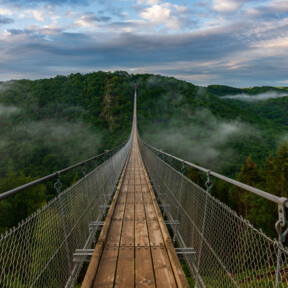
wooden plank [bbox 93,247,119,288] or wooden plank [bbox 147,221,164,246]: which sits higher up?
wooden plank [bbox 93,247,119,288]

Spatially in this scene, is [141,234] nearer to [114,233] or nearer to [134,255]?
[114,233]

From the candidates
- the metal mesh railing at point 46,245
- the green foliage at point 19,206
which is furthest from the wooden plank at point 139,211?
the green foliage at point 19,206

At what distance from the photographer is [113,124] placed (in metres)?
73.5

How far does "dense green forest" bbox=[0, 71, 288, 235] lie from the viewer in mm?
57188

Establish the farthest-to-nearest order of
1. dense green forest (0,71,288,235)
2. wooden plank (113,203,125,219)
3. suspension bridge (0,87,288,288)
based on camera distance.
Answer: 1. dense green forest (0,71,288,235)
2. wooden plank (113,203,125,219)
3. suspension bridge (0,87,288,288)

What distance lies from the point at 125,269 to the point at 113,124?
235 ft

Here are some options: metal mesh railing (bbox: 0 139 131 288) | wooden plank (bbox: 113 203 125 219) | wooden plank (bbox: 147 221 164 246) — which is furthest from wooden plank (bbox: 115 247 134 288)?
wooden plank (bbox: 113 203 125 219)

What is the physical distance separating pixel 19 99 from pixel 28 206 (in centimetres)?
7661

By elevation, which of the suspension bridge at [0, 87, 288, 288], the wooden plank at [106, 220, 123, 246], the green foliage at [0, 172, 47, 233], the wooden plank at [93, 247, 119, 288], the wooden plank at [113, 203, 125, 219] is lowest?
the green foliage at [0, 172, 47, 233]

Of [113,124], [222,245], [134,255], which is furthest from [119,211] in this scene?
[113,124]

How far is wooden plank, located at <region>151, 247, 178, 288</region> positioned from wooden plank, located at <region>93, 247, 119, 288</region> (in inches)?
16.7

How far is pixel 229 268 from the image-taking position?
1.89 m

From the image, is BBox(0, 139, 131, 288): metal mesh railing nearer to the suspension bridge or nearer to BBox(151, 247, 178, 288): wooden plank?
the suspension bridge

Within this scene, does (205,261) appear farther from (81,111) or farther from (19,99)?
(19,99)
